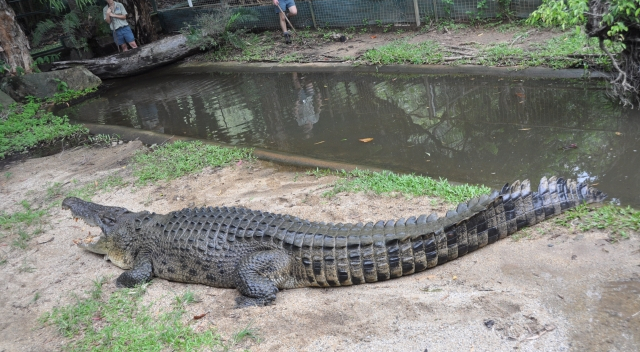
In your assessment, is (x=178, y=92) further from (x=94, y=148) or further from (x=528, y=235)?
(x=528, y=235)

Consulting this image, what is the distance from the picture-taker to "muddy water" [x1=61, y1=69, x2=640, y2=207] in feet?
16.7

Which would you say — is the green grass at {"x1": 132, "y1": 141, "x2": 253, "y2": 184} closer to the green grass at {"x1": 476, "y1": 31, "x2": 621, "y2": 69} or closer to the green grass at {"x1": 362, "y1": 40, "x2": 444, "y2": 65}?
the green grass at {"x1": 362, "y1": 40, "x2": 444, "y2": 65}

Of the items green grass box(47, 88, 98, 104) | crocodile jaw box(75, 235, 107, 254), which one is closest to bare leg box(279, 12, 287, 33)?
green grass box(47, 88, 98, 104)

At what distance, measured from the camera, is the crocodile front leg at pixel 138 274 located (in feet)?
13.8

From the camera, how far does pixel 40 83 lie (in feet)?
37.4

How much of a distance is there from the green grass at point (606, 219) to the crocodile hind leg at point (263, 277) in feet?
6.74

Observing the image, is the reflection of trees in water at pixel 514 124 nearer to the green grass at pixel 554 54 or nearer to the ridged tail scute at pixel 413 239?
the green grass at pixel 554 54

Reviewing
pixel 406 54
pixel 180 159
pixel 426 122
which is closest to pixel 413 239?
pixel 426 122

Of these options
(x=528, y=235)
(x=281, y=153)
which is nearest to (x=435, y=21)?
(x=281, y=153)

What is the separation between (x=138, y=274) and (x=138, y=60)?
31.5 feet

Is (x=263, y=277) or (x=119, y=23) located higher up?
(x=119, y=23)

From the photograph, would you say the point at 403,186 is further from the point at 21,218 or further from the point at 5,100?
the point at 5,100

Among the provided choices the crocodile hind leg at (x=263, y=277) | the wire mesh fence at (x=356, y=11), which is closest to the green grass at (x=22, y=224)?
the crocodile hind leg at (x=263, y=277)

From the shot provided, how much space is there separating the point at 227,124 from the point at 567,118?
4.82 meters
